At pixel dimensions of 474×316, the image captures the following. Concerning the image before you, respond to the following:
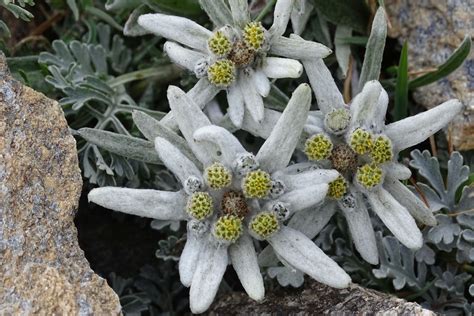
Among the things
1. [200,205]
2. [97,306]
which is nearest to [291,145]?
[200,205]

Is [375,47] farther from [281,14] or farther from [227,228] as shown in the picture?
[227,228]

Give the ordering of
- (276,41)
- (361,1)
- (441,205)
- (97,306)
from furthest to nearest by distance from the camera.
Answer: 1. (361,1)
2. (441,205)
3. (276,41)
4. (97,306)

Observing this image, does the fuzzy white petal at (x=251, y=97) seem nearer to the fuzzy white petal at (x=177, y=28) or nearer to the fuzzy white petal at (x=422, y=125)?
the fuzzy white petal at (x=177, y=28)

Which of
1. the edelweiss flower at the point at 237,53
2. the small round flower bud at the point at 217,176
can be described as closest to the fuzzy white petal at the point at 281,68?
the edelweiss flower at the point at 237,53

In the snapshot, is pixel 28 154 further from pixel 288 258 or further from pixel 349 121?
pixel 349 121

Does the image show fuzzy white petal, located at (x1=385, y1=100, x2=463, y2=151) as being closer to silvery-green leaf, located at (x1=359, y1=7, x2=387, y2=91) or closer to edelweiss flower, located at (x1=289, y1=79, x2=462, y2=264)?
edelweiss flower, located at (x1=289, y1=79, x2=462, y2=264)

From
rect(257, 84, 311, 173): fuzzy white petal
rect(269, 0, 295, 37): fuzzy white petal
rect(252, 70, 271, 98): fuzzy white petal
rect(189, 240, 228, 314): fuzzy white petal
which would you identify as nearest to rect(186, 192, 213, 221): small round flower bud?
rect(189, 240, 228, 314): fuzzy white petal

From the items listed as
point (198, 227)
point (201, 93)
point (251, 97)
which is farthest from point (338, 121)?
point (198, 227)
